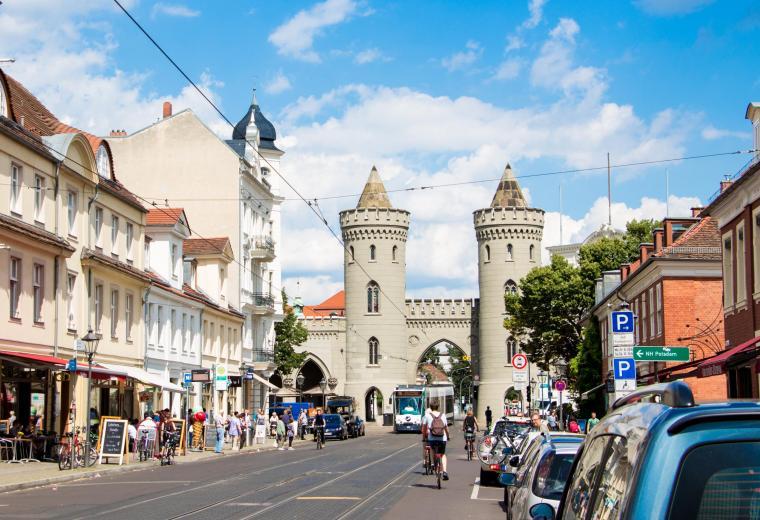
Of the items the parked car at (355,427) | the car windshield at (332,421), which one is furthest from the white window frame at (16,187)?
the parked car at (355,427)

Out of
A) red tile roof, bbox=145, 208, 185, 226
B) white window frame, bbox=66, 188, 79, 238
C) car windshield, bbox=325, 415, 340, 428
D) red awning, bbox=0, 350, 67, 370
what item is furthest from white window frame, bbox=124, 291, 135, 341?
car windshield, bbox=325, 415, 340, 428

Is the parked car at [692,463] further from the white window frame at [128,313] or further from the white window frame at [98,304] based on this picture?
the white window frame at [128,313]

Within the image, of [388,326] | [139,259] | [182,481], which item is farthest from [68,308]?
[388,326]

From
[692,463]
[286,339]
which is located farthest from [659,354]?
[286,339]

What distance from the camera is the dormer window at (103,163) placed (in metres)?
40.0

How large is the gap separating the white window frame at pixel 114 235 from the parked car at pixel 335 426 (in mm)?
22612

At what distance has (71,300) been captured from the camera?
117 feet

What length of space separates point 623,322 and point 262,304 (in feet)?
160

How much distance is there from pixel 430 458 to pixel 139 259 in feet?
68.2

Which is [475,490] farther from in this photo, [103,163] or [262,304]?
[262,304]

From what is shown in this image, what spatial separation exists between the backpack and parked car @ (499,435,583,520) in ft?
38.2

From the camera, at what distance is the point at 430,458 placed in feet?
85.4

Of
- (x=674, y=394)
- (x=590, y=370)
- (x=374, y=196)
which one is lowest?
(x=674, y=394)

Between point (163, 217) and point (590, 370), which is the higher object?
point (163, 217)
